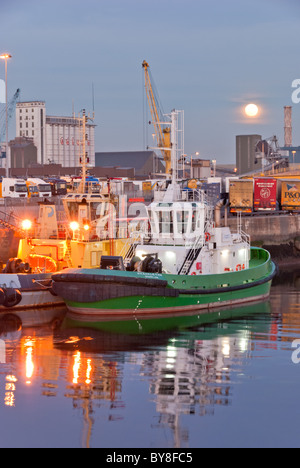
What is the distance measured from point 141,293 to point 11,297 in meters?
4.73

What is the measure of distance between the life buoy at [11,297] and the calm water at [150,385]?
2.00ft

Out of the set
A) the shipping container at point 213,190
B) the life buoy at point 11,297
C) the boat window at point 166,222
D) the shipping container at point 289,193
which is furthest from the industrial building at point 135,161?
the life buoy at point 11,297

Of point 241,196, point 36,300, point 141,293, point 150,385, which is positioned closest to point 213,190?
point 241,196

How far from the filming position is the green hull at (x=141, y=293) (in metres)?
24.1

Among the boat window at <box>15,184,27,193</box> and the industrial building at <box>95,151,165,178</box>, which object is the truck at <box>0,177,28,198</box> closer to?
the boat window at <box>15,184,27,193</box>

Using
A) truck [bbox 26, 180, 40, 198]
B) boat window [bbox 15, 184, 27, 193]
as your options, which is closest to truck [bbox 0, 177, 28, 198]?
boat window [bbox 15, 184, 27, 193]

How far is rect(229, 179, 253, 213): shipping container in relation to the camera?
5030cm

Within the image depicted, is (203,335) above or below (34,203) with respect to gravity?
below

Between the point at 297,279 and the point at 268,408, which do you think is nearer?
the point at 268,408

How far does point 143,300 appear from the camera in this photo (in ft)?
81.5
